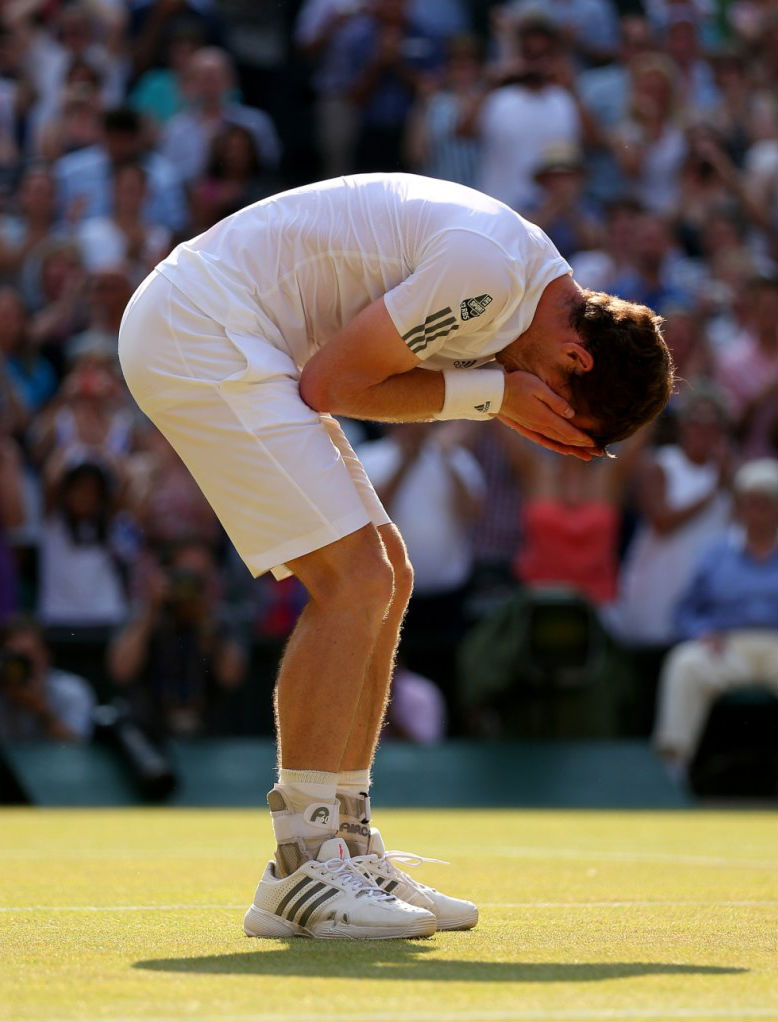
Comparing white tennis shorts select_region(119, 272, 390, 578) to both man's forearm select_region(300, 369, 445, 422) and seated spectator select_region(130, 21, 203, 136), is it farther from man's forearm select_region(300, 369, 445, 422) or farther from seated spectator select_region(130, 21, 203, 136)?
seated spectator select_region(130, 21, 203, 136)

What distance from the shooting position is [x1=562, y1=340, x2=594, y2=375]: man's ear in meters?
4.62

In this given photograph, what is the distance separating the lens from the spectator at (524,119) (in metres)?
13.6

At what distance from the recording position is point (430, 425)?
1143 cm

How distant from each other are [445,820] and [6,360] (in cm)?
461

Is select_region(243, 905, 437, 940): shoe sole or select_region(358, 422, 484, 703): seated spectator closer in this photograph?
select_region(243, 905, 437, 940): shoe sole

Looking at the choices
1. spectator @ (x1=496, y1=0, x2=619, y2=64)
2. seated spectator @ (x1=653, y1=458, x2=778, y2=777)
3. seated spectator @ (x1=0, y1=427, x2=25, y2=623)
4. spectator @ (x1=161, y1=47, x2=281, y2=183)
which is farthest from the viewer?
spectator @ (x1=496, y1=0, x2=619, y2=64)

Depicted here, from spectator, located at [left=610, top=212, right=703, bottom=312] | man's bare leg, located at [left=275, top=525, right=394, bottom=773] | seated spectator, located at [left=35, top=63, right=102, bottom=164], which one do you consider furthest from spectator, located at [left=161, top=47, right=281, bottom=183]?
man's bare leg, located at [left=275, top=525, right=394, bottom=773]

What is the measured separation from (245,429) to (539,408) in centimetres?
75

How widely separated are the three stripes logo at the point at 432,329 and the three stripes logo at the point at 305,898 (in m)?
1.32

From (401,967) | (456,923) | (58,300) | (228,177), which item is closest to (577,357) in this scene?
(456,923)

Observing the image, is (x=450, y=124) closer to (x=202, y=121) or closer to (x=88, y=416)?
(x=202, y=121)

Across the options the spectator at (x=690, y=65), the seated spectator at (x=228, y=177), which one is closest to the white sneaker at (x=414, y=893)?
the seated spectator at (x=228, y=177)

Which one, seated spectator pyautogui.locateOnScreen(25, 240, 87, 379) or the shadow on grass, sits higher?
the shadow on grass

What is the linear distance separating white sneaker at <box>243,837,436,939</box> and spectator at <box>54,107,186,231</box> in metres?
9.19
